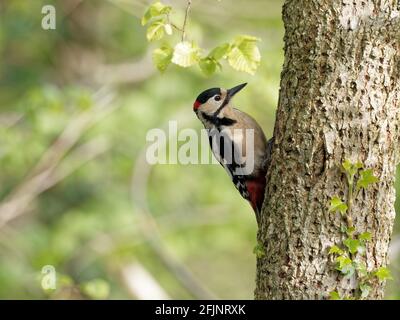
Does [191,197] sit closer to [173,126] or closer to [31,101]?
[173,126]

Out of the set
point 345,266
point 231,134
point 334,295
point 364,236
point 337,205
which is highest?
point 231,134

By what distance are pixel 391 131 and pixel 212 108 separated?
187 centimetres

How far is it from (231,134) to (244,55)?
1.38 m

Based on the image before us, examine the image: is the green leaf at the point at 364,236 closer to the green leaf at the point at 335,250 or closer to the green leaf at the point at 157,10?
the green leaf at the point at 335,250

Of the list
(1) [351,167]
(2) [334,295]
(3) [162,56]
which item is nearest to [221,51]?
(3) [162,56]

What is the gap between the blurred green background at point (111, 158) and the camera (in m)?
7.98

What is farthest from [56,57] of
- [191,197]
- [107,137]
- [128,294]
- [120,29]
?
[128,294]

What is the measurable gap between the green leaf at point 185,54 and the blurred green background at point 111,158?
4232mm

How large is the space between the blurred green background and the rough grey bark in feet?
14.6

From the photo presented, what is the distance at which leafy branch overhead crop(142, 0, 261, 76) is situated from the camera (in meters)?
3.15

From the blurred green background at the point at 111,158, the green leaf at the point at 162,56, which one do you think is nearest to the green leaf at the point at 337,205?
the green leaf at the point at 162,56

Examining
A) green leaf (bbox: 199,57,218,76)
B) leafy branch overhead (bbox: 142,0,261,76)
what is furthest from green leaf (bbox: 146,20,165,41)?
green leaf (bbox: 199,57,218,76)

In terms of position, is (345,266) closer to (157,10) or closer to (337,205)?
(337,205)

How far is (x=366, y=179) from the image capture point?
2842mm
